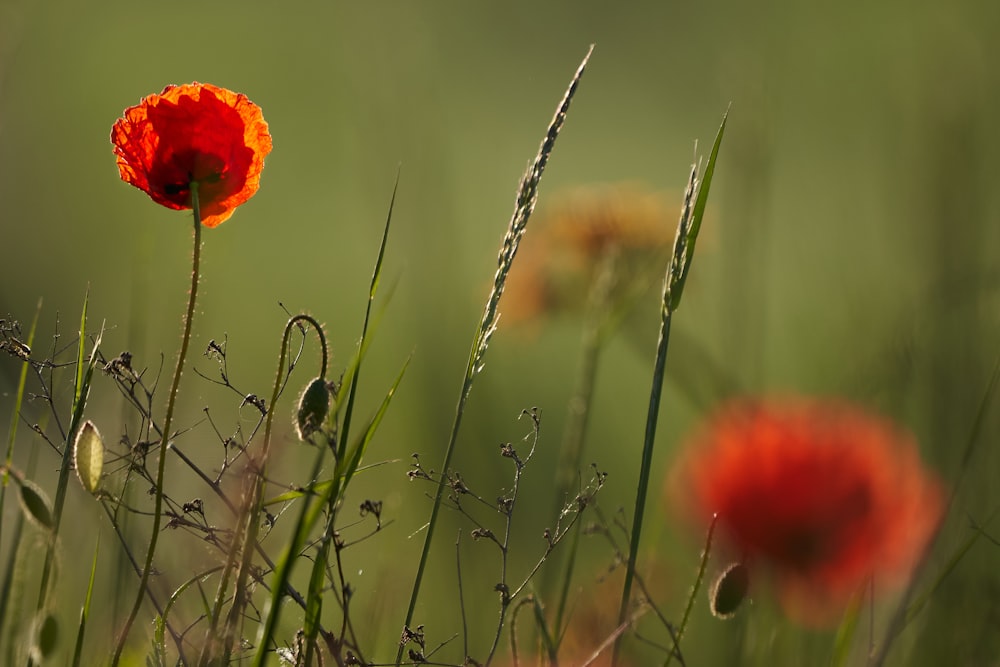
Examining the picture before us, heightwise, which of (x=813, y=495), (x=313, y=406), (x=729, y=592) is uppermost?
(x=813, y=495)

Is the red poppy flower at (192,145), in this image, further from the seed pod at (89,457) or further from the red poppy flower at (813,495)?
the red poppy flower at (813,495)

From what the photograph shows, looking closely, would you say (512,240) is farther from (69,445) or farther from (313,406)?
(69,445)

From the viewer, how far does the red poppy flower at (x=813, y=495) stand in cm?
107

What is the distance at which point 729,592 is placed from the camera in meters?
0.76

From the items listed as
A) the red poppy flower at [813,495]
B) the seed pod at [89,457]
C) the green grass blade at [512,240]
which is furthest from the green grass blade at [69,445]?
the red poppy flower at [813,495]

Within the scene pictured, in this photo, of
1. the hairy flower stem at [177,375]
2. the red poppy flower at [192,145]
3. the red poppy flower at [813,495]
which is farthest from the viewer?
the red poppy flower at [813,495]

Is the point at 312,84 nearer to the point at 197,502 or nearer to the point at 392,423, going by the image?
the point at 392,423

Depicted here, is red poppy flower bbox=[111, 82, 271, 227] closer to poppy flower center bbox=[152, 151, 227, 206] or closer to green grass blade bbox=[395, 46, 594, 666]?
poppy flower center bbox=[152, 151, 227, 206]

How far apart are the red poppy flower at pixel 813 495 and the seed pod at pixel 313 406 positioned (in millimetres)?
439

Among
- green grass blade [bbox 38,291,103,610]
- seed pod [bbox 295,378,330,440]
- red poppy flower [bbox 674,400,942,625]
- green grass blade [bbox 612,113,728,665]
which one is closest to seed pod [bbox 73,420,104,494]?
green grass blade [bbox 38,291,103,610]

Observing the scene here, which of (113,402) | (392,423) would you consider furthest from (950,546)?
(392,423)

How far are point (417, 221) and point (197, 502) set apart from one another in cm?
129

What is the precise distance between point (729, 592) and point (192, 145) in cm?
52

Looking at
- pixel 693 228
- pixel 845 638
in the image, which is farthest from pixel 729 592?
pixel 693 228
